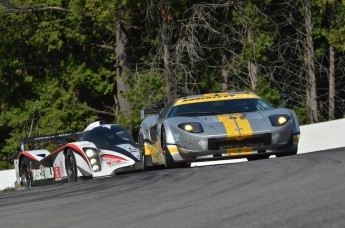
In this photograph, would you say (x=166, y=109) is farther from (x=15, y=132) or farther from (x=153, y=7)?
(x=15, y=132)

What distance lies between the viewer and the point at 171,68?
39.2 m

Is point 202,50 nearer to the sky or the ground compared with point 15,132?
nearer to the sky

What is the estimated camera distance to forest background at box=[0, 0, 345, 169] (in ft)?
128

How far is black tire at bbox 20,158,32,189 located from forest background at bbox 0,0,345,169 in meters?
16.9

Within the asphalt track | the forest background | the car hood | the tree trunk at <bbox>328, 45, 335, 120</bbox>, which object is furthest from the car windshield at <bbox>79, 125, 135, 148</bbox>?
A: the tree trunk at <bbox>328, 45, 335, 120</bbox>

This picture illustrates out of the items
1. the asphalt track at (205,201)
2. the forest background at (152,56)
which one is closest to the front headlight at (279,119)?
the asphalt track at (205,201)

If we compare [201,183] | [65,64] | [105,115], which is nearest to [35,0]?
[65,64]

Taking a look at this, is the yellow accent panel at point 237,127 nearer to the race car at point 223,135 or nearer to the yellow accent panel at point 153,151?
the race car at point 223,135

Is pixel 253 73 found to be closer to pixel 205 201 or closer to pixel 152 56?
pixel 152 56

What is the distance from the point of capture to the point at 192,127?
47.8ft

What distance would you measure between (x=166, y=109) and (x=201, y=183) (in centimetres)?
612

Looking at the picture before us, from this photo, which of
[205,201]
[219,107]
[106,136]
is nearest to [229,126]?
[219,107]

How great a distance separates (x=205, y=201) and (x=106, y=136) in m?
10.9

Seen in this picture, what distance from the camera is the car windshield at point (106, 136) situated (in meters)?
18.8
